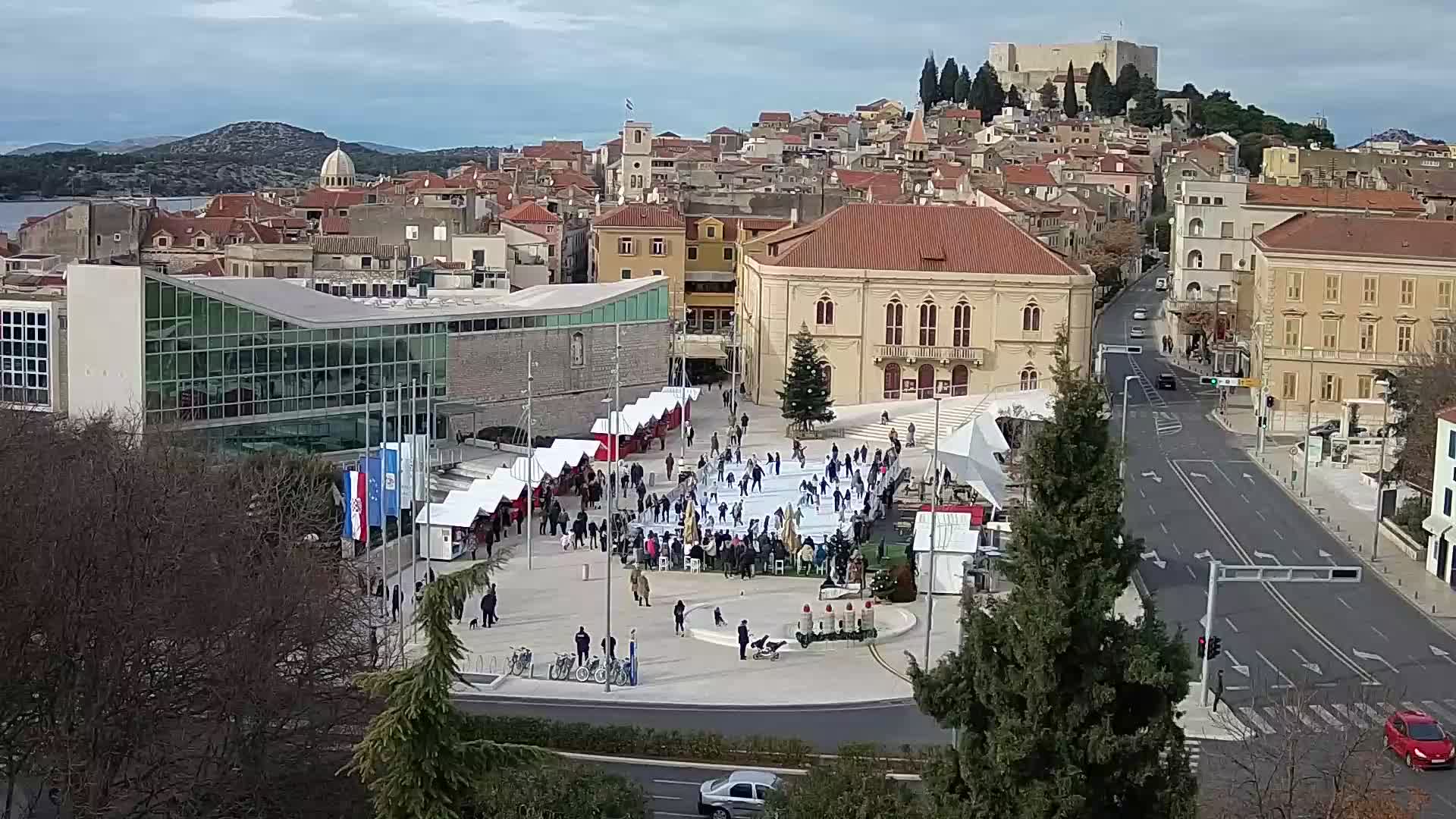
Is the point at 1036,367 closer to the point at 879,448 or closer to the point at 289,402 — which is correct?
the point at 879,448

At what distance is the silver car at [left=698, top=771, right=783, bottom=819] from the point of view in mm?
21875

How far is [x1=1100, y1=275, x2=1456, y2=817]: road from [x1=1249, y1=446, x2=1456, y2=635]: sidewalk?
0.34m

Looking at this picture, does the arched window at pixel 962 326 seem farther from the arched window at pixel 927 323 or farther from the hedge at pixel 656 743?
the hedge at pixel 656 743

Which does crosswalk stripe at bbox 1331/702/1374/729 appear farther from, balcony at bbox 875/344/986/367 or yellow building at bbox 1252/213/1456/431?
balcony at bbox 875/344/986/367

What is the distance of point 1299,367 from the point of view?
2331 inches

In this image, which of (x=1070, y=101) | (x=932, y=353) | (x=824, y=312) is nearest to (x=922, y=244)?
(x=932, y=353)

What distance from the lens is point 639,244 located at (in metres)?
74.4

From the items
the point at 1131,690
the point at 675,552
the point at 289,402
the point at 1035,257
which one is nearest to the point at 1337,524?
the point at 675,552

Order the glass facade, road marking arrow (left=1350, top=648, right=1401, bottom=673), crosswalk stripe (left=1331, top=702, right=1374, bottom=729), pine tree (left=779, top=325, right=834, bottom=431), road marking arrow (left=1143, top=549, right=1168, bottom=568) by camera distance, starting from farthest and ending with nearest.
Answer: pine tree (left=779, top=325, right=834, bottom=431) < the glass facade < road marking arrow (left=1143, top=549, right=1168, bottom=568) < road marking arrow (left=1350, top=648, right=1401, bottom=673) < crosswalk stripe (left=1331, top=702, right=1374, bottom=729)

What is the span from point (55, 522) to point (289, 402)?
22386mm

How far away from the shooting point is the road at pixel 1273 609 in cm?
2695

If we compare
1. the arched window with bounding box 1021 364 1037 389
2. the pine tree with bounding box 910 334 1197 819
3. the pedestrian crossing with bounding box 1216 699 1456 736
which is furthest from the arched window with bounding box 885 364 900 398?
the pine tree with bounding box 910 334 1197 819

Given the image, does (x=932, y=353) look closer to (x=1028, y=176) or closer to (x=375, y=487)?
(x=375, y=487)

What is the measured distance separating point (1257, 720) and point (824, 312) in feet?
118
